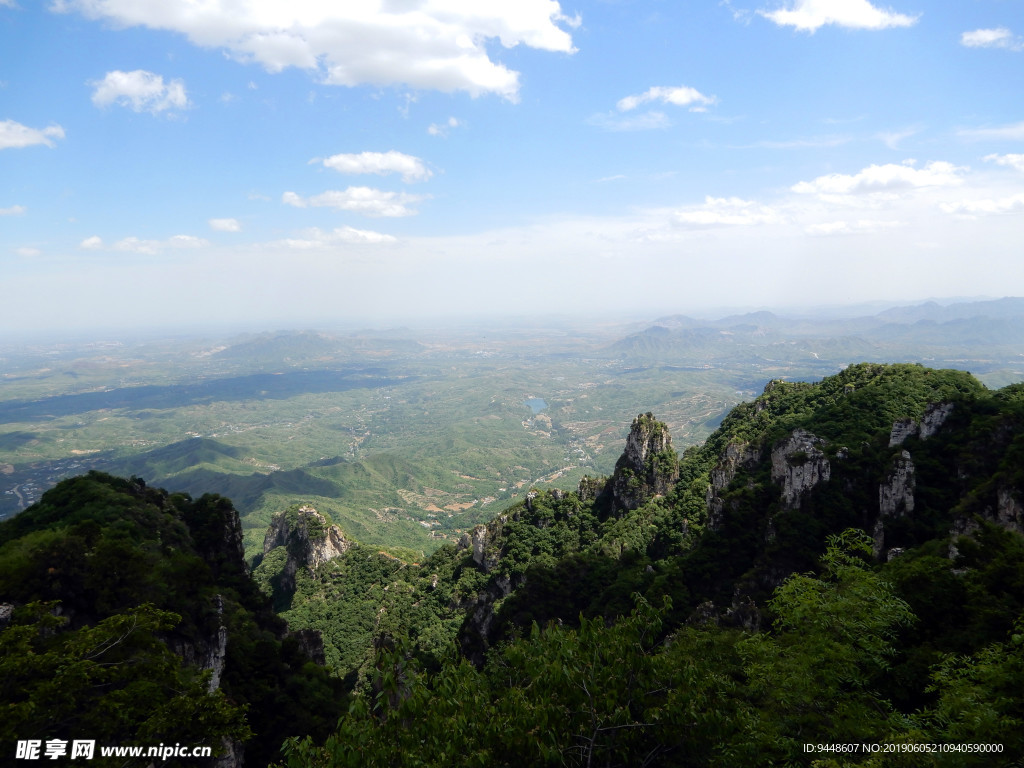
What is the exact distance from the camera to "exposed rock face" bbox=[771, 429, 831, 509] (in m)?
38.3

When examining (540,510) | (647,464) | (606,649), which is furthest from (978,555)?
(540,510)

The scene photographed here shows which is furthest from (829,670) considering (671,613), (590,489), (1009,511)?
(590,489)

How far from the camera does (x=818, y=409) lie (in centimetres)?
5281

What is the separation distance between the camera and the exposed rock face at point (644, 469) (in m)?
62.0

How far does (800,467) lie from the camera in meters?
38.8

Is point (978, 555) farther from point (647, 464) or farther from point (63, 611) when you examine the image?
point (647, 464)

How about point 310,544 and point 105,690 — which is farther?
point 310,544

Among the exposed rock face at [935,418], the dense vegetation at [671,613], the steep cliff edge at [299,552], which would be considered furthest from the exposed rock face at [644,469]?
the steep cliff edge at [299,552]

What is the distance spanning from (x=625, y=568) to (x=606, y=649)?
36.4 meters

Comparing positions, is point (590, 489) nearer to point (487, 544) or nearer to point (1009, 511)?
point (487, 544)

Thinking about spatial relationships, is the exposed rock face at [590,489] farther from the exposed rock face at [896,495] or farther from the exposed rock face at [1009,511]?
the exposed rock face at [1009,511]

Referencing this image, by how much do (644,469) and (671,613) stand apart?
2773cm

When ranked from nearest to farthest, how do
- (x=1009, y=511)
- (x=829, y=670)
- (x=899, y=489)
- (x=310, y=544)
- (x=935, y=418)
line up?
(x=829, y=670), (x=1009, y=511), (x=899, y=489), (x=935, y=418), (x=310, y=544)

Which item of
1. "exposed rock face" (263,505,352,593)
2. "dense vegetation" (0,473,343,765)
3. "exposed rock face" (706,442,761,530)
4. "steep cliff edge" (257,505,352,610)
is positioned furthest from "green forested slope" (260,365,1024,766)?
"exposed rock face" (263,505,352,593)
